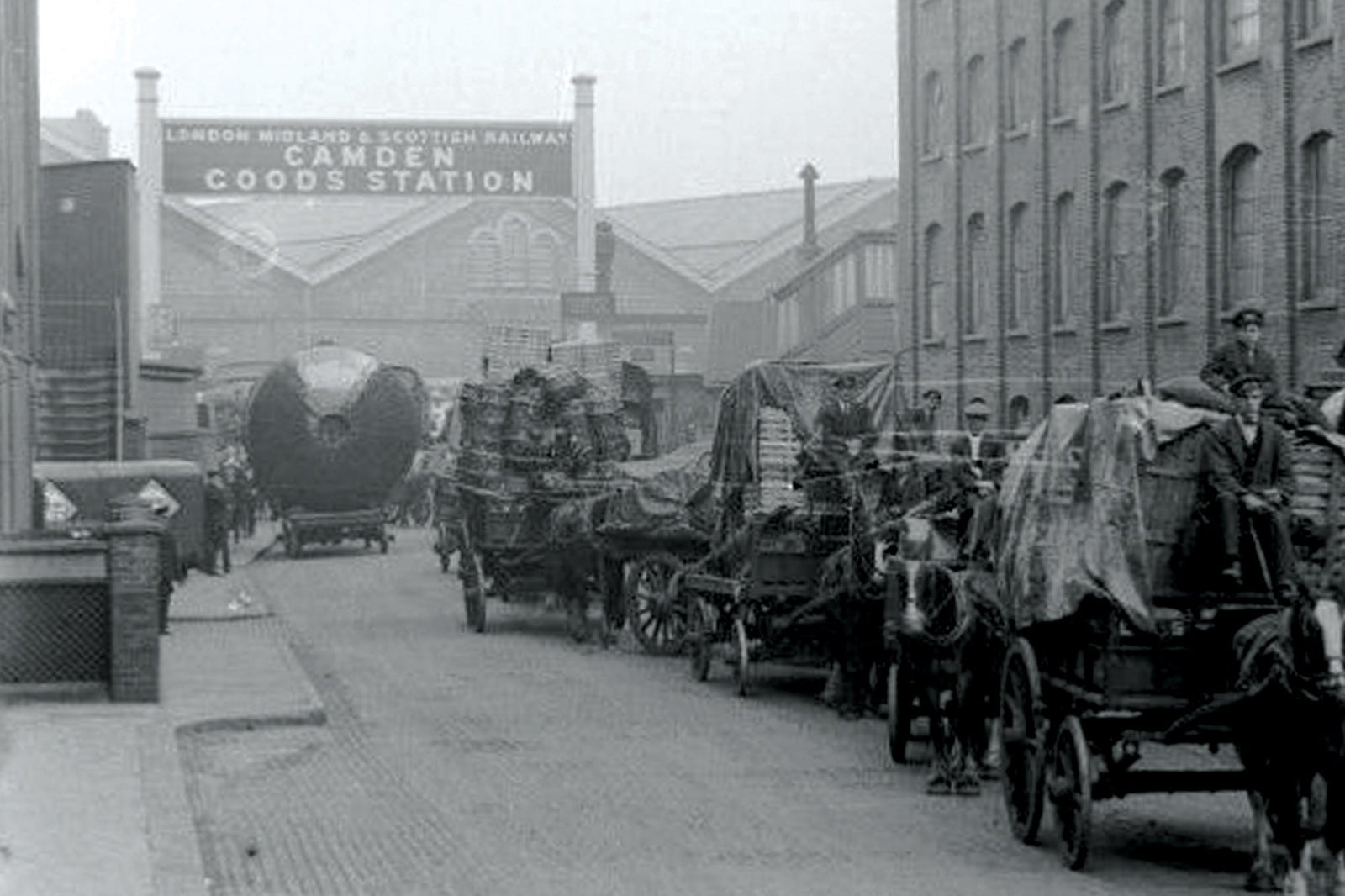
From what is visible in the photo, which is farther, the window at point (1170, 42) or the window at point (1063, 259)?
the window at point (1063, 259)

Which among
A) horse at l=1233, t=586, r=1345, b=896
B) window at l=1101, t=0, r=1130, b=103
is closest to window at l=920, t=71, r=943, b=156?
window at l=1101, t=0, r=1130, b=103

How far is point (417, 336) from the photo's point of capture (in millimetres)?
72125

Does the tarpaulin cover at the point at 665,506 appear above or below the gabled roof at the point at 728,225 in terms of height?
below

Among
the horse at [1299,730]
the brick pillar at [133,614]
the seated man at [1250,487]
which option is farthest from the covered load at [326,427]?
the horse at [1299,730]

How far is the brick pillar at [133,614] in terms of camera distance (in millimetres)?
17875

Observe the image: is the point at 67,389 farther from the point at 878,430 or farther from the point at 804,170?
the point at 804,170

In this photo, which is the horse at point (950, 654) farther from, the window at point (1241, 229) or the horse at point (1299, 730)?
the window at point (1241, 229)

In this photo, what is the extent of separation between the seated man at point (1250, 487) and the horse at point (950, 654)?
227 centimetres

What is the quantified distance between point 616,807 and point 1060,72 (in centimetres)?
2608

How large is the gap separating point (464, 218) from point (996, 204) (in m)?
34.8

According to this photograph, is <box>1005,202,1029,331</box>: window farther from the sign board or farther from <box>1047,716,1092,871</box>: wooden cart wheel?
<box>1047,716,1092,871</box>: wooden cart wheel

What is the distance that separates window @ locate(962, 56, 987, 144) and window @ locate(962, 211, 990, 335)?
148cm

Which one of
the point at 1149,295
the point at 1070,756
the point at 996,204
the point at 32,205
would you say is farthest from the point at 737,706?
the point at 996,204

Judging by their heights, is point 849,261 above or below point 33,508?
above
